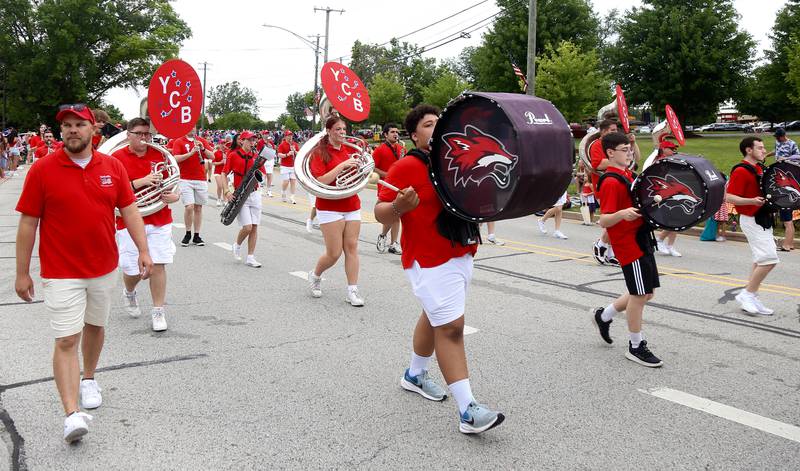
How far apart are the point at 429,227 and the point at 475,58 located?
171ft

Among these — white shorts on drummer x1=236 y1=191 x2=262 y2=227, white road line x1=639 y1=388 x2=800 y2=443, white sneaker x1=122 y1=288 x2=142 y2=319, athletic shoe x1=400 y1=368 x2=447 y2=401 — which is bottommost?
white sneaker x1=122 y1=288 x2=142 y2=319

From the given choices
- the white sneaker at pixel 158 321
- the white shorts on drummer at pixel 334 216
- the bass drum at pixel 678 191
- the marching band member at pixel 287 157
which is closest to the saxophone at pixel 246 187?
the white shorts on drummer at pixel 334 216

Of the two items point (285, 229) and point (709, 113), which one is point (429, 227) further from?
point (709, 113)

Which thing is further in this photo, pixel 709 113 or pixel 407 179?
pixel 709 113

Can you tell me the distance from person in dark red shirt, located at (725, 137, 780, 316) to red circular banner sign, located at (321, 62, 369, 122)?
383 cm

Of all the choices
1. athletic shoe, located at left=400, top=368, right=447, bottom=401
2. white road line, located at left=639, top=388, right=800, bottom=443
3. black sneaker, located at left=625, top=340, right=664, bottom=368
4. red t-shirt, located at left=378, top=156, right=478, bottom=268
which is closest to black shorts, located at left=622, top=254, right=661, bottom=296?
black sneaker, located at left=625, top=340, right=664, bottom=368

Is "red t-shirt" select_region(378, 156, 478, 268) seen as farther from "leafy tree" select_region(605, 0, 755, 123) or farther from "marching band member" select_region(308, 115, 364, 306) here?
"leafy tree" select_region(605, 0, 755, 123)

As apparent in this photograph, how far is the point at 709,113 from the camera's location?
55250 millimetres

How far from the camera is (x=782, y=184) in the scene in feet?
21.1

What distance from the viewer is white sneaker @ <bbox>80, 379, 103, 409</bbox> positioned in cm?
404

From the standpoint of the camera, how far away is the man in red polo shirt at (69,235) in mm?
3617

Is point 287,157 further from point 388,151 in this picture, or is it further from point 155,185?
point 155,185

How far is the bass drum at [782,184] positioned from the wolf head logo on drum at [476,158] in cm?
420

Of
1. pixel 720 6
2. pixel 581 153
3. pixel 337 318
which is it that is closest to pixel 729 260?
pixel 581 153
